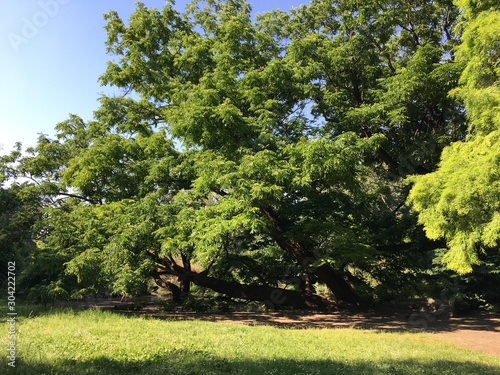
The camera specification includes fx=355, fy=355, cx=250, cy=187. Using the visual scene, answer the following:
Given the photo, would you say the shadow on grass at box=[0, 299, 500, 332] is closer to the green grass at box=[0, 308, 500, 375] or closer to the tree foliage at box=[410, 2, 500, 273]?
the green grass at box=[0, 308, 500, 375]

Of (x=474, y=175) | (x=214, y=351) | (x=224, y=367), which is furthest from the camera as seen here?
(x=474, y=175)

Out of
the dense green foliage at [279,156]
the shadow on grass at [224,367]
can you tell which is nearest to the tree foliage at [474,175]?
the dense green foliage at [279,156]

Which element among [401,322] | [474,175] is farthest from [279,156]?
[401,322]

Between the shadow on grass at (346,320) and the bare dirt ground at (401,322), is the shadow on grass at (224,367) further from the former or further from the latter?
the shadow on grass at (346,320)

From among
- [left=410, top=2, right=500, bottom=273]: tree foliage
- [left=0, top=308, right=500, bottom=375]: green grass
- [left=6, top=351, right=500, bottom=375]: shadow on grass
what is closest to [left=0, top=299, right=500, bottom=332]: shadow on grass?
[left=0, top=308, right=500, bottom=375]: green grass

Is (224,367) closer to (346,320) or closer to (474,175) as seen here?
(474,175)

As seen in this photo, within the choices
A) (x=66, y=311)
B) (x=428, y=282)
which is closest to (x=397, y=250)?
(x=428, y=282)

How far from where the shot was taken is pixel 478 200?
7379 millimetres

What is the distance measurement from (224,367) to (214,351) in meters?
1.14

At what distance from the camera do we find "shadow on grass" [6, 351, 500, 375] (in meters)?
4.90

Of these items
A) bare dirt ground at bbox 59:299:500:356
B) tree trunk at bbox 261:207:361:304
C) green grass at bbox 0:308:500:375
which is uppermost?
tree trunk at bbox 261:207:361:304

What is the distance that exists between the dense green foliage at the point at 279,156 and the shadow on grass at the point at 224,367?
2.77 metres

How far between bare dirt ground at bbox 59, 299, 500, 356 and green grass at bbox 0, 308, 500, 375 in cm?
124

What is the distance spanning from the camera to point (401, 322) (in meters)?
12.9
